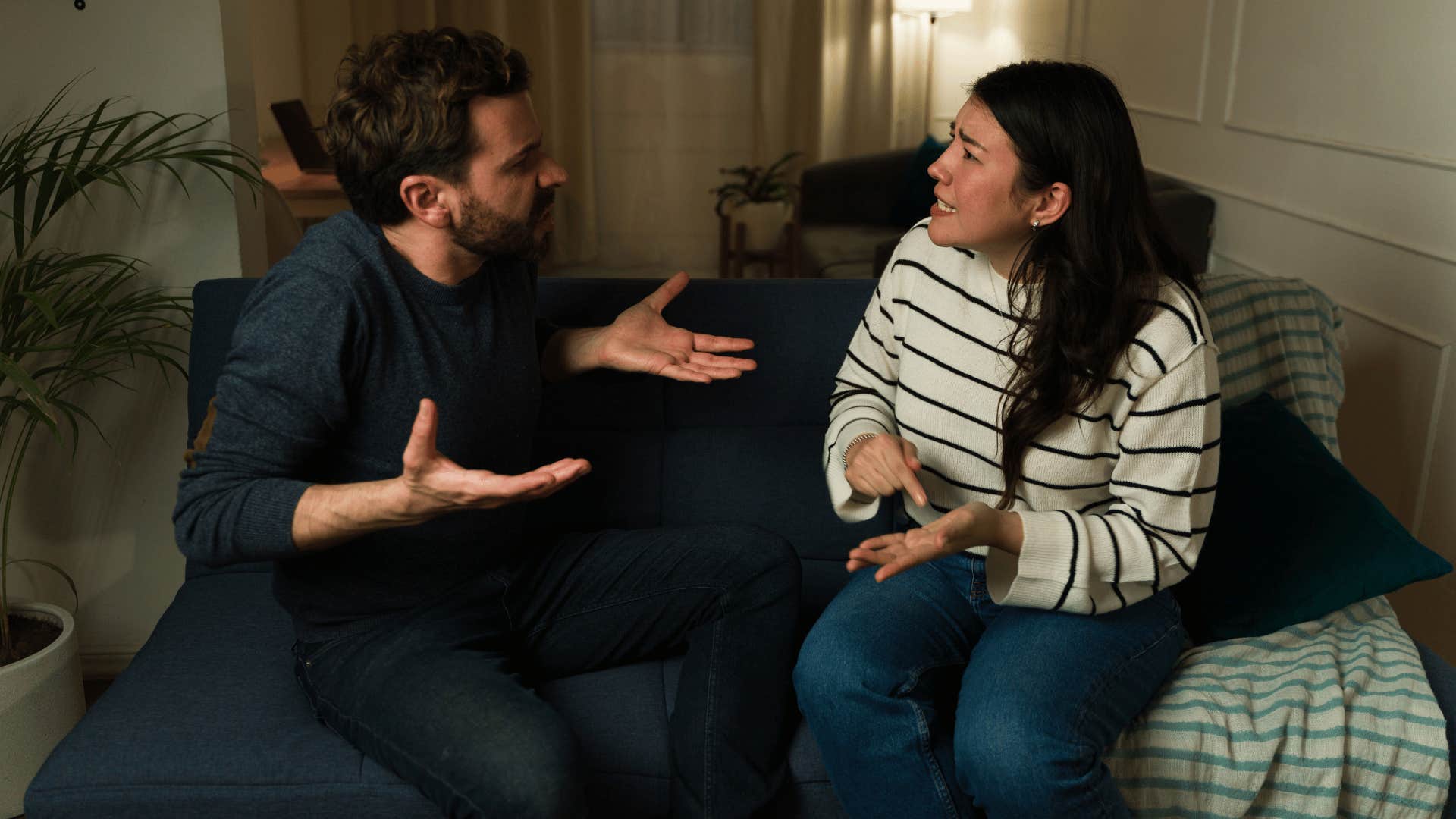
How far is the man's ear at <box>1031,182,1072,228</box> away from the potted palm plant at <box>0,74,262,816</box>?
1.24m

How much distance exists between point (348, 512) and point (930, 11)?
177 inches

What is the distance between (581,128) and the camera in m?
5.69

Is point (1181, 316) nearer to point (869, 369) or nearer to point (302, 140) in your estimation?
point (869, 369)

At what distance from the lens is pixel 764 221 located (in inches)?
207

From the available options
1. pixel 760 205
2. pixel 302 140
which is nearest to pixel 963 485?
pixel 302 140

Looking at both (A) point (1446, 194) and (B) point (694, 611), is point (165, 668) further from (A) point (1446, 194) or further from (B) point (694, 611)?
(A) point (1446, 194)

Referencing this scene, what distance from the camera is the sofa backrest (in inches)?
74.3

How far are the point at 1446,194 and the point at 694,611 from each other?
171 centimetres

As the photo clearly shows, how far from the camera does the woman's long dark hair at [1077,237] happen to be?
1.43 meters

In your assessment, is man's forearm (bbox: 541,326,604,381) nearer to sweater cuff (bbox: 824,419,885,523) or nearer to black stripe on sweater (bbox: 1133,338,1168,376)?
sweater cuff (bbox: 824,419,885,523)

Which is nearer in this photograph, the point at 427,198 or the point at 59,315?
the point at 427,198

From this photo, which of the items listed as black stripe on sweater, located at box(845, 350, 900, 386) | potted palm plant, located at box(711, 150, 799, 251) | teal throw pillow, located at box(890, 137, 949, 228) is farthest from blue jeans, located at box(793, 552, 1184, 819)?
potted palm plant, located at box(711, 150, 799, 251)

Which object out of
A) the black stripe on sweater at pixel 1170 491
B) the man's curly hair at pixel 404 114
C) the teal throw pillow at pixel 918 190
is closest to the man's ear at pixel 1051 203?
the black stripe on sweater at pixel 1170 491

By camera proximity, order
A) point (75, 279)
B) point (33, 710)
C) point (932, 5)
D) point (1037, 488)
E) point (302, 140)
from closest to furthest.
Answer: point (1037, 488) → point (33, 710) → point (75, 279) → point (302, 140) → point (932, 5)
